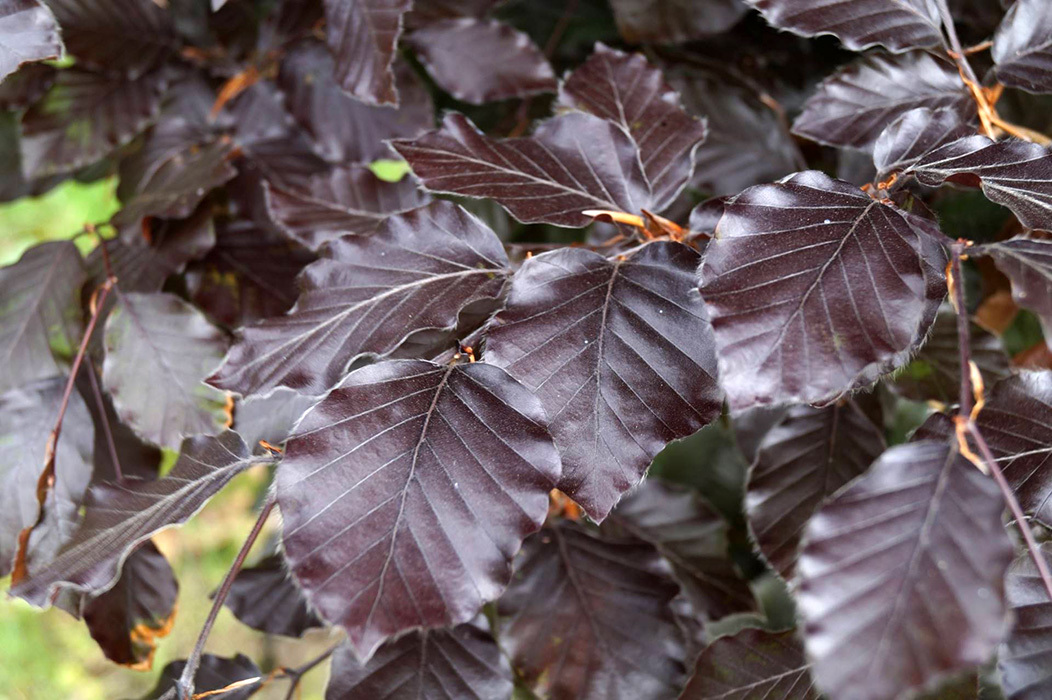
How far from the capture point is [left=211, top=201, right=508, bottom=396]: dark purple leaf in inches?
22.7

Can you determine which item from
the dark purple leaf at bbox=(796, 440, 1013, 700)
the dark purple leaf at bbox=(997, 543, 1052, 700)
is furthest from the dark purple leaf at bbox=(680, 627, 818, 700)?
the dark purple leaf at bbox=(796, 440, 1013, 700)

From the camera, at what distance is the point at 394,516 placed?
0.49m

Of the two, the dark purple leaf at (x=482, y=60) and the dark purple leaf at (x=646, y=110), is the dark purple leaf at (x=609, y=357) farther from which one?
the dark purple leaf at (x=482, y=60)

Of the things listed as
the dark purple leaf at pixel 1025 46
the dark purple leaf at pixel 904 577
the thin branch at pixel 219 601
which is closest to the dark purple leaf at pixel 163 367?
the thin branch at pixel 219 601

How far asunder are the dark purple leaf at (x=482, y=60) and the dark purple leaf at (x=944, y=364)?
18.8 inches

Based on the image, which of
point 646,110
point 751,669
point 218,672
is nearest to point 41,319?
point 218,672

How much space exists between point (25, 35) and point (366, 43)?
295mm

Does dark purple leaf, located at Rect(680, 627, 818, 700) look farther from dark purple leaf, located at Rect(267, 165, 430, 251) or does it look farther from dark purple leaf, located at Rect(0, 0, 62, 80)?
dark purple leaf, located at Rect(0, 0, 62, 80)

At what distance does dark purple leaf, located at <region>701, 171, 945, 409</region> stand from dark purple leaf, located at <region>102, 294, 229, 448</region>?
1.63 ft

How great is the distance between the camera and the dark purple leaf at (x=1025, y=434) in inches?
21.7

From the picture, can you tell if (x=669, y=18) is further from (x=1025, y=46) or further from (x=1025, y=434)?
(x=1025, y=434)

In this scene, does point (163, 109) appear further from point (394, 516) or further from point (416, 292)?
point (394, 516)

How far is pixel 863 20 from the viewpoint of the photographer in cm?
66

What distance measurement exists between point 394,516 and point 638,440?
0.16 m
